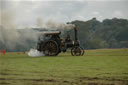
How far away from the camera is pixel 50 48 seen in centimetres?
Answer: 2959

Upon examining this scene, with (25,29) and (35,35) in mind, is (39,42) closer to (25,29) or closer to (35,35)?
(35,35)

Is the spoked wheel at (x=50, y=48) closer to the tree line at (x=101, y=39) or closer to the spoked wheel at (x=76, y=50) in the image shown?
the spoked wheel at (x=76, y=50)

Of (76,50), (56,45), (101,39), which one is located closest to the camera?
(56,45)

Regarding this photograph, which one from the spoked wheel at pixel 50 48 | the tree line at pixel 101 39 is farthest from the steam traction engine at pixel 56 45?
the tree line at pixel 101 39

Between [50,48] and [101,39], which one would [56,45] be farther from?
[101,39]

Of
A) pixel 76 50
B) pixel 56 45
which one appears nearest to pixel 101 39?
pixel 76 50

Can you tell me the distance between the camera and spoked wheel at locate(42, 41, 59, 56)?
A: 29406 millimetres

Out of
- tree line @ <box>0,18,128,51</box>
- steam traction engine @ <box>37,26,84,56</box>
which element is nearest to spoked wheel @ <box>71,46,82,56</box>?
steam traction engine @ <box>37,26,84,56</box>

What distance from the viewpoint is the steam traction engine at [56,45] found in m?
29.4

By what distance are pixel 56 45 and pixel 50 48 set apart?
75 cm

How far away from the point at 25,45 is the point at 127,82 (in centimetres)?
8006

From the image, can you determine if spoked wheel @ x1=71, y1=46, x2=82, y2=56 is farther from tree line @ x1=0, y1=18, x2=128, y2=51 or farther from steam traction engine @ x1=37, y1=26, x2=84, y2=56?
tree line @ x1=0, y1=18, x2=128, y2=51

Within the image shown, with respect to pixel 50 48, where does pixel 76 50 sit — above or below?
below

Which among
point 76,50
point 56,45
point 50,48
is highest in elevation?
point 56,45
